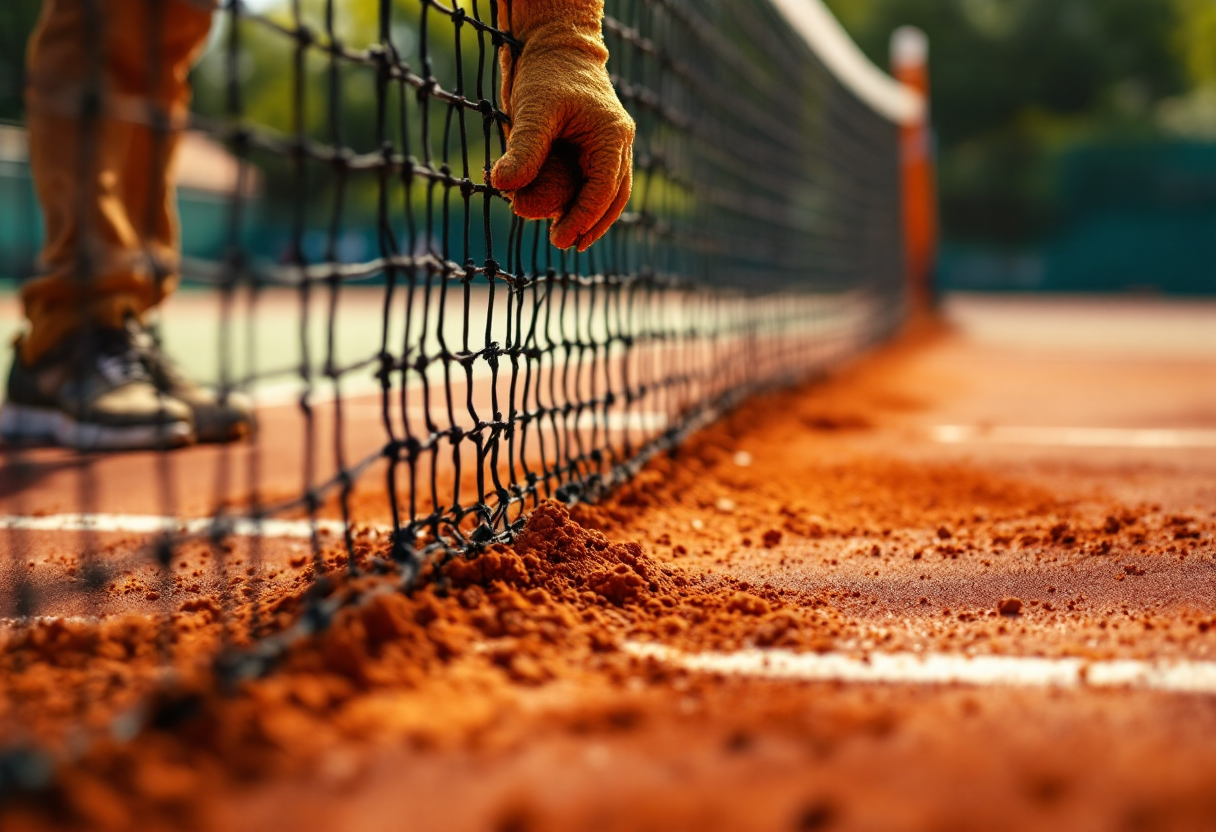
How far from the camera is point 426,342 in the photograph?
12.1ft

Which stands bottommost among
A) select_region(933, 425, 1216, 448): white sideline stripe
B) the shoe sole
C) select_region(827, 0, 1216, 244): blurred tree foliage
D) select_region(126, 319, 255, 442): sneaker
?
select_region(933, 425, 1216, 448): white sideline stripe

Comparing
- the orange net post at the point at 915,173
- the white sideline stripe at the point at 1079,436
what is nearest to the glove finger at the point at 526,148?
the white sideline stripe at the point at 1079,436

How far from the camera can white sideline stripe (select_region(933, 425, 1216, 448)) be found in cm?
323

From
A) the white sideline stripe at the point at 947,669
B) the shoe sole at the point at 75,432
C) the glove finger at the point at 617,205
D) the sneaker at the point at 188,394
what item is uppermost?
the glove finger at the point at 617,205

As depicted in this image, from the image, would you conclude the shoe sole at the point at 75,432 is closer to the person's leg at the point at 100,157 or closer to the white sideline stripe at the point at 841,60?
the person's leg at the point at 100,157

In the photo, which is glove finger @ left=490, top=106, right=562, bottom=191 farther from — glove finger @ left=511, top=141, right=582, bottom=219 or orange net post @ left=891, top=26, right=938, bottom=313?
orange net post @ left=891, top=26, right=938, bottom=313

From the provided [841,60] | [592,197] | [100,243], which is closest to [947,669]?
[592,197]

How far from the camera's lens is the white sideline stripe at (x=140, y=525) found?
2.03 meters

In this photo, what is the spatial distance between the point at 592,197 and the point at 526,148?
0.14 metres

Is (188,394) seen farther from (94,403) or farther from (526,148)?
(526,148)

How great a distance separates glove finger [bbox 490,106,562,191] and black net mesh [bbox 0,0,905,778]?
0.13m

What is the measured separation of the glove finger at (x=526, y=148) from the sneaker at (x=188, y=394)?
53.7 inches

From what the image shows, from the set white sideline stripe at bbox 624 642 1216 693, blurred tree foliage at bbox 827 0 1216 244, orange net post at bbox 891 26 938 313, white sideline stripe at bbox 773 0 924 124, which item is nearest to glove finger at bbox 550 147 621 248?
white sideline stripe at bbox 624 642 1216 693

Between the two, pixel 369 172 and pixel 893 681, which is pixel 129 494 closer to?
pixel 369 172
